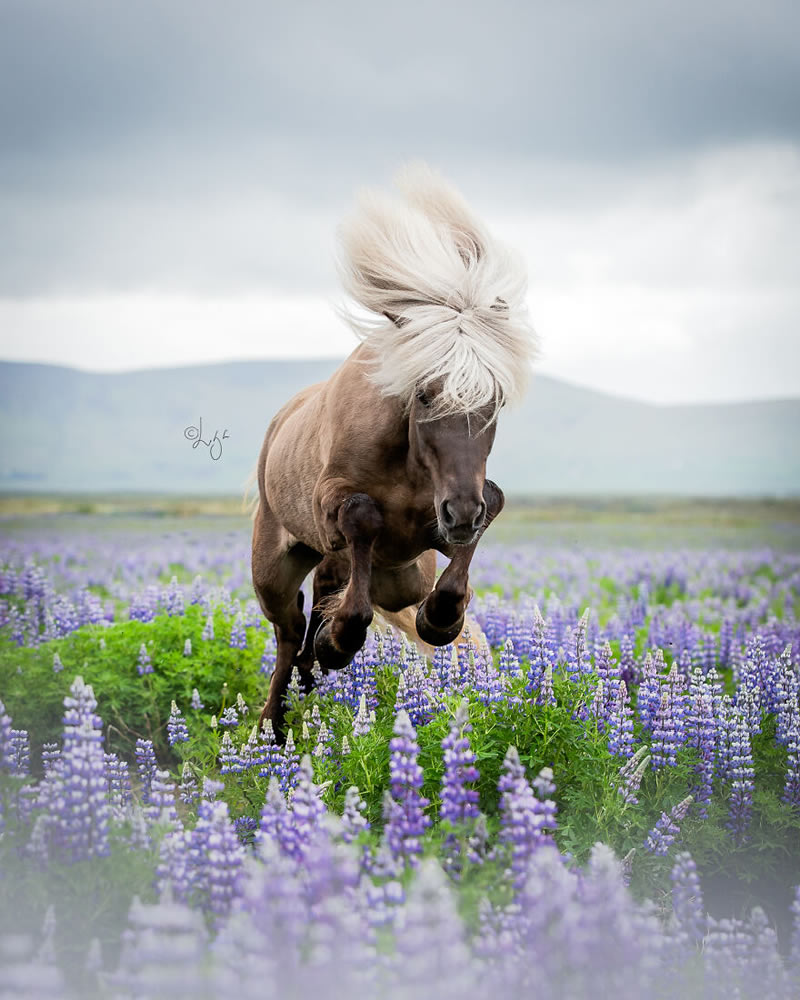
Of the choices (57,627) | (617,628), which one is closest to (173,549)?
(57,627)

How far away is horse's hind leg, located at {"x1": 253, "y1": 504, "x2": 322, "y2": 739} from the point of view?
22.5ft

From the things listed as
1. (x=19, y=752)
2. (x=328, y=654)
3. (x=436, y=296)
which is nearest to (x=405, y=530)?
(x=328, y=654)

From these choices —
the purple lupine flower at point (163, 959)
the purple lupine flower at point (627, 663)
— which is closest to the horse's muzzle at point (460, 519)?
the purple lupine flower at point (163, 959)

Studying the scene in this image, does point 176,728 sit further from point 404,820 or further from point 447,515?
point 404,820

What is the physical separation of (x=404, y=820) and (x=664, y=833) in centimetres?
155

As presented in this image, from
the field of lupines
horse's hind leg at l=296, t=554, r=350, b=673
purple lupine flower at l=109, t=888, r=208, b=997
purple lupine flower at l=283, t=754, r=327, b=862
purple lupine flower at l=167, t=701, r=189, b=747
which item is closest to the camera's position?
purple lupine flower at l=109, t=888, r=208, b=997

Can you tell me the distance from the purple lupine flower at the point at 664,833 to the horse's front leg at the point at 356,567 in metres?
1.62

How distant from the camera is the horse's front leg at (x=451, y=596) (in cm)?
515

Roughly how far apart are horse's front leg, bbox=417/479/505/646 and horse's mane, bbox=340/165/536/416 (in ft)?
1.99

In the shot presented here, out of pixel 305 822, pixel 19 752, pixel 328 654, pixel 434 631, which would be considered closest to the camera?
pixel 305 822

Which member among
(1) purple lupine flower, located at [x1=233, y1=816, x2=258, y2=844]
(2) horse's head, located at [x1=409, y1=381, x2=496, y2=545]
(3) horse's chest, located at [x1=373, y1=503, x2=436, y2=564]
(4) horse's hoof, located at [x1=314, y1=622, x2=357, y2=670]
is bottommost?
(1) purple lupine flower, located at [x1=233, y1=816, x2=258, y2=844]

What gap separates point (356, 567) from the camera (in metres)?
5.14

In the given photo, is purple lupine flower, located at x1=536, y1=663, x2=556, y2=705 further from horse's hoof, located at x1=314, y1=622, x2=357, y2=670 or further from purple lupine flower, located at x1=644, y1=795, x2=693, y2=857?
horse's hoof, located at x1=314, y1=622, x2=357, y2=670

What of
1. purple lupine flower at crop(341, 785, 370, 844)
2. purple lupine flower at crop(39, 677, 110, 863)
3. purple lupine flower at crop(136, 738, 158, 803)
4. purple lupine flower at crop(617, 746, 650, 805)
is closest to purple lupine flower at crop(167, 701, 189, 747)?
purple lupine flower at crop(136, 738, 158, 803)
